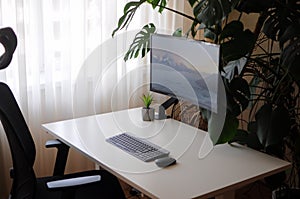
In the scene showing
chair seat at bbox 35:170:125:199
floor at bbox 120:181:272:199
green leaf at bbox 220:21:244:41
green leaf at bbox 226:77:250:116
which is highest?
green leaf at bbox 220:21:244:41

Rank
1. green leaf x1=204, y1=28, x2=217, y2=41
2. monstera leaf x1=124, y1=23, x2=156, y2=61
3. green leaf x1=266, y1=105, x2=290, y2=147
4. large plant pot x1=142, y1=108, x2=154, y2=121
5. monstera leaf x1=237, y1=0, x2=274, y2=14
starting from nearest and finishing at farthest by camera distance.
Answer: green leaf x1=266, y1=105, x2=290, y2=147 < monstera leaf x1=237, y1=0, x2=274, y2=14 < green leaf x1=204, y1=28, x2=217, y2=41 < large plant pot x1=142, y1=108, x2=154, y2=121 < monstera leaf x1=124, y1=23, x2=156, y2=61

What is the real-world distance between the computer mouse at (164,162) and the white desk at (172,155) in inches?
0.8

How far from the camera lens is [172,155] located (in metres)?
2.19

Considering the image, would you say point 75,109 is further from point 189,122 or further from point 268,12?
point 268,12

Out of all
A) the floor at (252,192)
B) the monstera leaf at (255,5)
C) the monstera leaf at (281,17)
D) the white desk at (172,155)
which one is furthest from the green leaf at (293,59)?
the floor at (252,192)

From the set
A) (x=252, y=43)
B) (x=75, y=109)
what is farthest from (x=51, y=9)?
(x=252, y=43)

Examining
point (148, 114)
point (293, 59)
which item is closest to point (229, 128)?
point (293, 59)

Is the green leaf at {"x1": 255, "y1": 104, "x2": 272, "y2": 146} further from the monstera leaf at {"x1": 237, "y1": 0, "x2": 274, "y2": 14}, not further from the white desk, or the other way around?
the monstera leaf at {"x1": 237, "y1": 0, "x2": 274, "y2": 14}

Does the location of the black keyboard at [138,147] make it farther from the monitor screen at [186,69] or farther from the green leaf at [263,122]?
the green leaf at [263,122]

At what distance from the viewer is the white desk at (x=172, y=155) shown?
6.14ft

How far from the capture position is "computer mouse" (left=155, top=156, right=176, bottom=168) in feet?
6.73

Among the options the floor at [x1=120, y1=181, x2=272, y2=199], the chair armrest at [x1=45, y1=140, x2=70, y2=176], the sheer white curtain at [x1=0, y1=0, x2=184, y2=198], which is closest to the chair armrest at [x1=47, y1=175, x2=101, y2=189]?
the chair armrest at [x1=45, y1=140, x2=70, y2=176]

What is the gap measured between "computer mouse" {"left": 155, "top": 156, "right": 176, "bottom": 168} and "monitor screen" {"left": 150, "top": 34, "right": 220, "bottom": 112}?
1.09 ft

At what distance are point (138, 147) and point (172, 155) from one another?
0.19 metres
